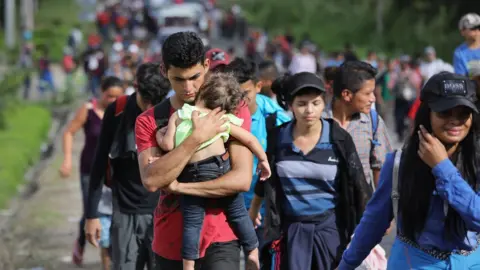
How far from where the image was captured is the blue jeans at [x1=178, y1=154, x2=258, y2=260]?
16.8 ft

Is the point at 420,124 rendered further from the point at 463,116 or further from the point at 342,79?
the point at 342,79

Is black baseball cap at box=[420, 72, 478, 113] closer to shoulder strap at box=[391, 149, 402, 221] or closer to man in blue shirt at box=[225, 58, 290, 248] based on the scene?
shoulder strap at box=[391, 149, 402, 221]

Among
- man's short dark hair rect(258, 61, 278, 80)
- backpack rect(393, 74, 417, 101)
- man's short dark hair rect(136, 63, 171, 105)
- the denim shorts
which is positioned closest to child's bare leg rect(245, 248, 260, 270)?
man's short dark hair rect(136, 63, 171, 105)

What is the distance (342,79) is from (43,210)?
22.4 feet

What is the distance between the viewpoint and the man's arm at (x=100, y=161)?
701cm

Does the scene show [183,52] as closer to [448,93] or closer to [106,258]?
[448,93]

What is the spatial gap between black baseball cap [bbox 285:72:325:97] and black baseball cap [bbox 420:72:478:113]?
1671mm

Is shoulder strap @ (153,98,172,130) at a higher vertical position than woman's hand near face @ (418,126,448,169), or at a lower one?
higher

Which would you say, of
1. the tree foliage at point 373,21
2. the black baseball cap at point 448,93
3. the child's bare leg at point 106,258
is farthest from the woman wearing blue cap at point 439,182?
the tree foliage at point 373,21

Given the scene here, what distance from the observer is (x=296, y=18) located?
179 feet

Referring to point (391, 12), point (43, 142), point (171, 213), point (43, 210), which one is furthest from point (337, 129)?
point (391, 12)

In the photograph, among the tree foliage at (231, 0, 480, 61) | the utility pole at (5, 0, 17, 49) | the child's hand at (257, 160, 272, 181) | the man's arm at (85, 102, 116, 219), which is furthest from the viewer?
the tree foliage at (231, 0, 480, 61)

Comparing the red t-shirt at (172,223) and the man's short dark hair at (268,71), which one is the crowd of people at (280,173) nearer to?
the red t-shirt at (172,223)

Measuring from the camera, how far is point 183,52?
5180mm
